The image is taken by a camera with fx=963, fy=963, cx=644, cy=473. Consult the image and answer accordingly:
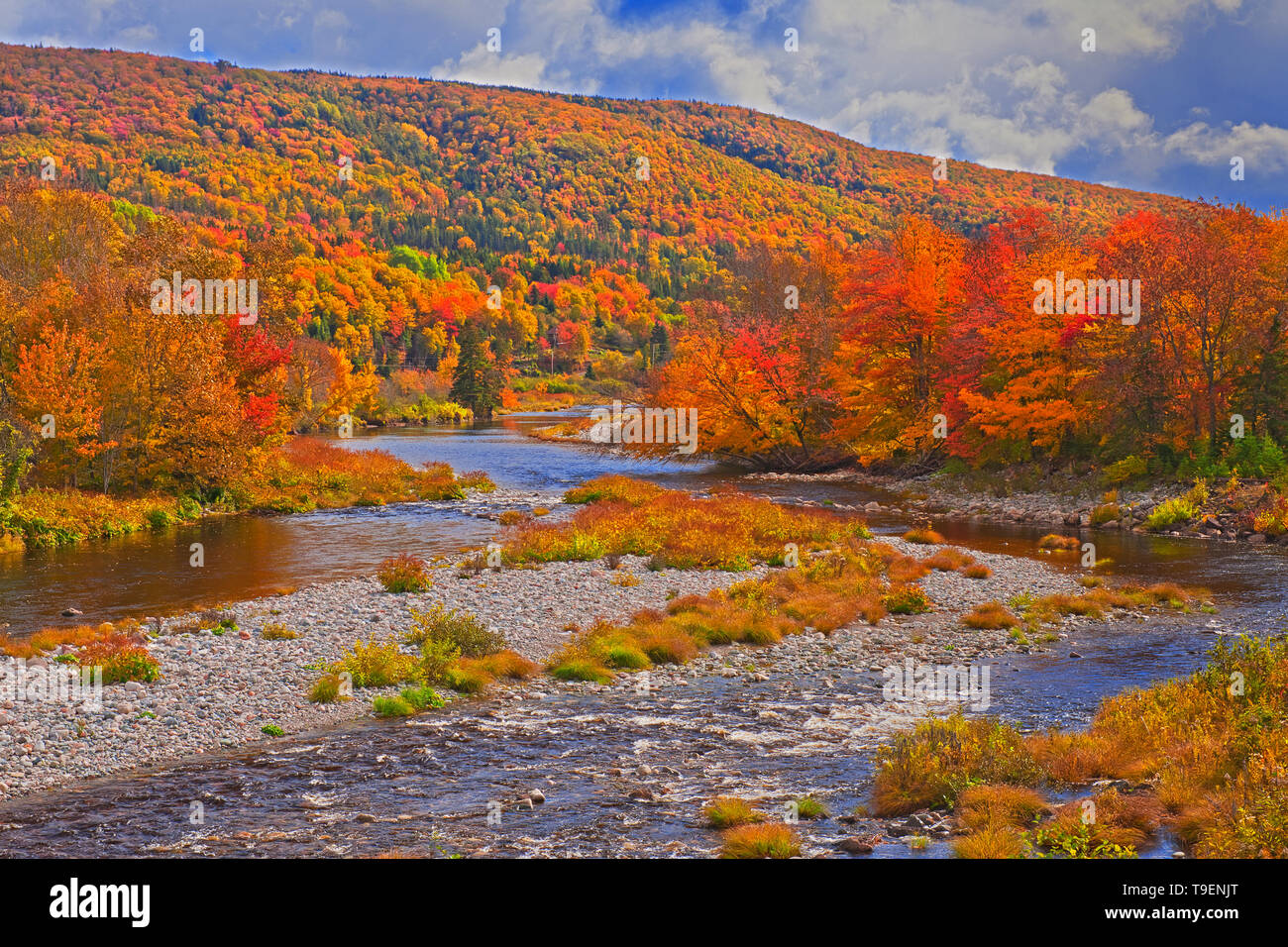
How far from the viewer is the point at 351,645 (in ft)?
56.1

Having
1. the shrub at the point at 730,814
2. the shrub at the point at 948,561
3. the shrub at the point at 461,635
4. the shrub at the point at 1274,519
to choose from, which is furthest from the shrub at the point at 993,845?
the shrub at the point at 1274,519

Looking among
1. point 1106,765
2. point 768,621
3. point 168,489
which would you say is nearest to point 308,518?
point 168,489

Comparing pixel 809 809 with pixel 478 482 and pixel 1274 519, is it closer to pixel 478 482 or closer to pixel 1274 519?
pixel 1274 519

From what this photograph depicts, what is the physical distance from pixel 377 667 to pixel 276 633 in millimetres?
3359

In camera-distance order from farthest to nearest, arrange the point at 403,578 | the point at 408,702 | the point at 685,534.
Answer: the point at 685,534, the point at 403,578, the point at 408,702

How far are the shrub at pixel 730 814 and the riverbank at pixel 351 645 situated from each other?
4055mm

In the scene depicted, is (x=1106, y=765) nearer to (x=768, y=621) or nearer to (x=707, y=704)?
(x=707, y=704)

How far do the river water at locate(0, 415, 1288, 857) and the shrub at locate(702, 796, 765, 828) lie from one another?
213mm

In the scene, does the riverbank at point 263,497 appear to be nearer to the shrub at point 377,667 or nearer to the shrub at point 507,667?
the shrub at point 377,667

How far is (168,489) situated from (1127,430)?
3841 centimetres

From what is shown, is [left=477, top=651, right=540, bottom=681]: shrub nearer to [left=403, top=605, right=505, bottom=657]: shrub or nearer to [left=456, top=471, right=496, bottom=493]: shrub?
[left=403, top=605, right=505, bottom=657]: shrub

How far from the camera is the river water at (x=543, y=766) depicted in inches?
375

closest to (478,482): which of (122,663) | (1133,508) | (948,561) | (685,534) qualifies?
(685,534)

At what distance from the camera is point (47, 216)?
5031cm
